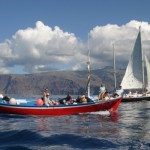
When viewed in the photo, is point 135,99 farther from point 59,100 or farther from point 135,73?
point 59,100

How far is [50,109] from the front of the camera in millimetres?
41625

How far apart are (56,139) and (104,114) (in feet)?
74.1

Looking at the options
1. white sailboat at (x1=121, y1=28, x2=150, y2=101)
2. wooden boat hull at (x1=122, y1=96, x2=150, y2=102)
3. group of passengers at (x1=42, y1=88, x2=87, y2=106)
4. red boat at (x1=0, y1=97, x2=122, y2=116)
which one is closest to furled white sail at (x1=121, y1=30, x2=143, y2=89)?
white sailboat at (x1=121, y1=28, x2=150, y2=101)

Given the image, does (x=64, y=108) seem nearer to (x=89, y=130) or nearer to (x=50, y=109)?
(x=50, y=109)

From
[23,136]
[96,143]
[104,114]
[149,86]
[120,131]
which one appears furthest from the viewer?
[149,86]

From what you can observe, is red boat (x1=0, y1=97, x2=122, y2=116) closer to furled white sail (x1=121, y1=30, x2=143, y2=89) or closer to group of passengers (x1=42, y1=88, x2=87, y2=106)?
group of passengers (x1=42, y1=88, x2=87, y2=106)

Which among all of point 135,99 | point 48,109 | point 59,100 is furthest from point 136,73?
point 48,109

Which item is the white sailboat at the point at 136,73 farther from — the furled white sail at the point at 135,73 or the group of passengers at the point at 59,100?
the group of passengers at the point at 59,100

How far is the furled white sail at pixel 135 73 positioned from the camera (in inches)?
3915

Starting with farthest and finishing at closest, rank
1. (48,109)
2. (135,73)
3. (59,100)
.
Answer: (135,73), (59,100), (48,109)

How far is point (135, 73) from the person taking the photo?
327 ft

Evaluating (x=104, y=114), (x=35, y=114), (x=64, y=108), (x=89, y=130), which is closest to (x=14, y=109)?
(x=35, y=114)

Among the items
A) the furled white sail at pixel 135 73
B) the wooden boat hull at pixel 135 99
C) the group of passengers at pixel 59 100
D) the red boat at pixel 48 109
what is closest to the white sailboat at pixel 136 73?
the furled white sail at pixel 135 73

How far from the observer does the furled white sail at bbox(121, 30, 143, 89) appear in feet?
326
